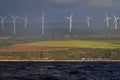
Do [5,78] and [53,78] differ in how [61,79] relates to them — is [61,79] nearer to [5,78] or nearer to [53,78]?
[53,78]

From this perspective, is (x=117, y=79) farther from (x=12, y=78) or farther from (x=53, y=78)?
(x=12, y=78)

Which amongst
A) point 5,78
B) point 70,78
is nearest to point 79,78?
point 70,78

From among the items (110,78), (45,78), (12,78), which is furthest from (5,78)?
(110,78)

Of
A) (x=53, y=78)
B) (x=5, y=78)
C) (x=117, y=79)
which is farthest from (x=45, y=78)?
(x=117, y=79)

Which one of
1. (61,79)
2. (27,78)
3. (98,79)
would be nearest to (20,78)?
(27,78)

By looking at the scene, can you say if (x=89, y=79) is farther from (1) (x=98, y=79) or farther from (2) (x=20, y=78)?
(2) (x=20, y=78)
